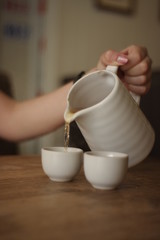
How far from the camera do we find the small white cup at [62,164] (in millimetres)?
688

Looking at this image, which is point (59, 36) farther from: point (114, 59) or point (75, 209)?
point (75, 209)

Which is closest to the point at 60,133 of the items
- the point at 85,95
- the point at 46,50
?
the point at 46,50

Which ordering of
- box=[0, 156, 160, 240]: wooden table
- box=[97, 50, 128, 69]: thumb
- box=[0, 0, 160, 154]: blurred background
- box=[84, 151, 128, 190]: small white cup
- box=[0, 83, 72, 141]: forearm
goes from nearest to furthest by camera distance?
1. box=[0, 156, 160, 240]: wooden table
2. box=[84, 151, 128, 190]: small white cup
3. box=[97, 50, 128, 69]: thumb
4. box=[0, 83, 72, 141]: forearm
5. box=[0, 0, 160, 154]: blurred background

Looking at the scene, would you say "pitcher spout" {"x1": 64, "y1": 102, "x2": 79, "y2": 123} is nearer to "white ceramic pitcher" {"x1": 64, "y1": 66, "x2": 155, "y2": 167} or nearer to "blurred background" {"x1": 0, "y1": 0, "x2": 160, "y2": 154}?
"white ceramic pitcher" {"x1": 64, "y1": 66, "x2": 155, "y2": 167}

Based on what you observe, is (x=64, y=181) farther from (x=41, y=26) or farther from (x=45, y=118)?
(x=41, y=26)

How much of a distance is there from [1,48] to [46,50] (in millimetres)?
405

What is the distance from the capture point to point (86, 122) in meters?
0.67

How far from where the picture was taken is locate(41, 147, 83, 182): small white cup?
0.69m

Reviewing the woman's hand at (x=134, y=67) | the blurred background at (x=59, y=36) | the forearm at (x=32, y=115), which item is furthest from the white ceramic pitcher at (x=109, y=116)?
the blurred background at (x=59, y=36)

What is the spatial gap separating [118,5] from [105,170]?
194cm

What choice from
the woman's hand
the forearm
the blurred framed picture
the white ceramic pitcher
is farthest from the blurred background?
the white ceramic pitcher

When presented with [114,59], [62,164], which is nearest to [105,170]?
[62,164]

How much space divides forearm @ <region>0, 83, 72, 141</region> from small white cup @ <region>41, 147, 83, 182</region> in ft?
1.66

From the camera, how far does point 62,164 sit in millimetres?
688
